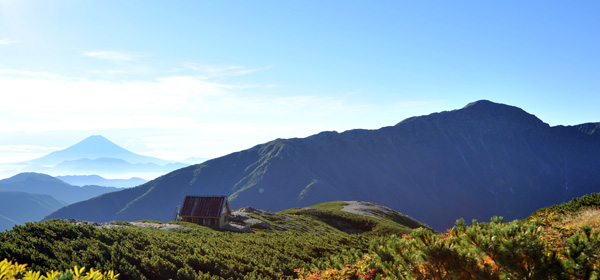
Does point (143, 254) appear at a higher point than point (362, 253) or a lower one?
lower

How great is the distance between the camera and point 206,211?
61.1 meters

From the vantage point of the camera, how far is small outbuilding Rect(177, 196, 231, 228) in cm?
6009

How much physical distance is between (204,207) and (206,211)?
3.55 feet

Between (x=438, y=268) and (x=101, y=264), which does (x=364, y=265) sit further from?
(x=101, y=264)

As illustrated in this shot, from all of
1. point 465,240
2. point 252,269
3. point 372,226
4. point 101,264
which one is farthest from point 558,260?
point 372,226

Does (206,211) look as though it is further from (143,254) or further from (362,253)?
(362,253)

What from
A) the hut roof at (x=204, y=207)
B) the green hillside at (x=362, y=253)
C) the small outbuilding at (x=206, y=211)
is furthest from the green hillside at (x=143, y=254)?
the hut roof at (x=204, y=207)

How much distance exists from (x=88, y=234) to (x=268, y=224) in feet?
144

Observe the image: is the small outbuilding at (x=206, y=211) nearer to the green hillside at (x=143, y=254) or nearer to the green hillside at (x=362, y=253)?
the green hillside at (x=362, y=253)

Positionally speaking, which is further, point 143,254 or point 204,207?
point 204,207

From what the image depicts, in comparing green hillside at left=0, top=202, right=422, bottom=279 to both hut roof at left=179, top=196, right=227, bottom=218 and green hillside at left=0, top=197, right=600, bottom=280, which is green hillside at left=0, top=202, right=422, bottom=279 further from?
hut roof at left=179, top=196, right=227, bottom=218

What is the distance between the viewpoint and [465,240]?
30.2ft

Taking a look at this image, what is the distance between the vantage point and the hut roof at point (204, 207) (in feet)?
199

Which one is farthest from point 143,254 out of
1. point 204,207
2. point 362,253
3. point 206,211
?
point 204,207
